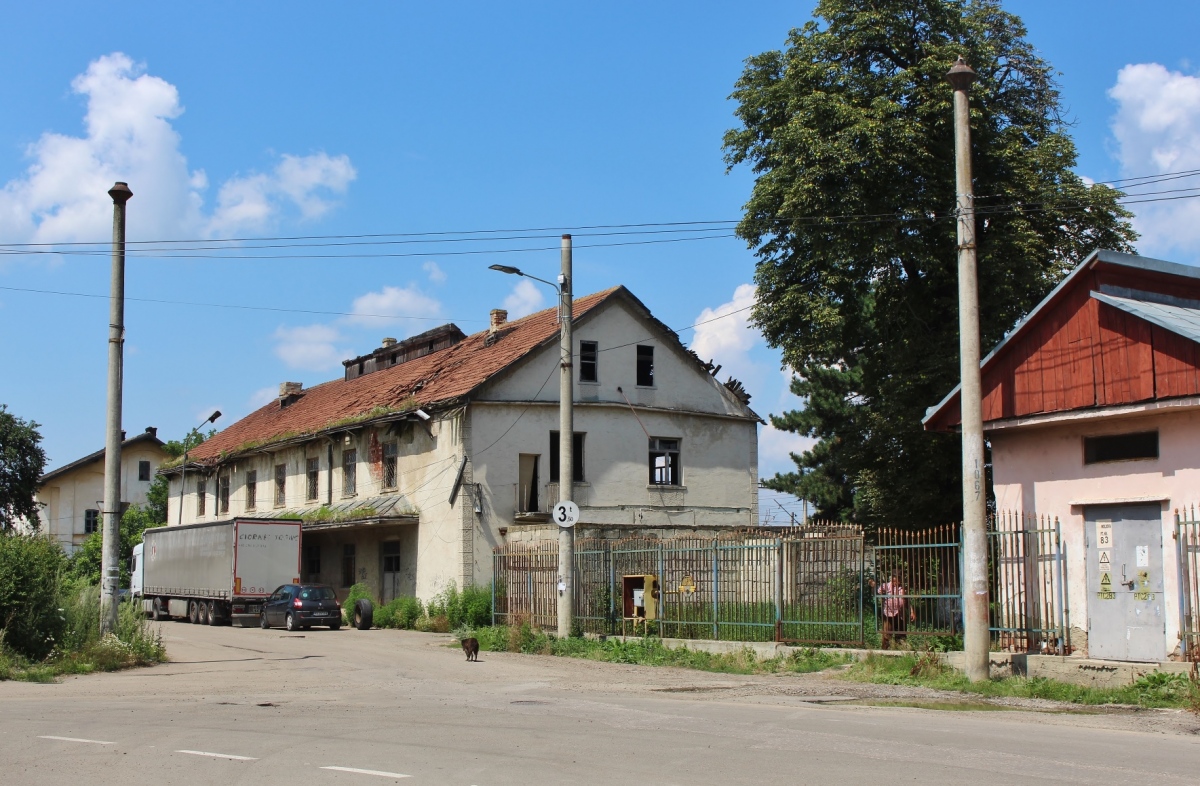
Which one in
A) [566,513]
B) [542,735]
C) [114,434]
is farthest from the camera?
[566,513]

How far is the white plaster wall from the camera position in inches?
612

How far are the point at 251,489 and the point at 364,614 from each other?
1479 cm

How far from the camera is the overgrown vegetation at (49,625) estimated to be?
1908cm

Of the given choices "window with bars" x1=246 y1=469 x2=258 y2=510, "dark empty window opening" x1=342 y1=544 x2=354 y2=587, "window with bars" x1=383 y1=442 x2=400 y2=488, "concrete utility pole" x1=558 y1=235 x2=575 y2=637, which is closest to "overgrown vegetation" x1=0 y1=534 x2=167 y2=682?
Answer: "concrete utility pole" x1=558 y1=235 x2=575 y2=637

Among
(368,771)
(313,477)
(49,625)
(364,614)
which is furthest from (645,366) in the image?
(368,771)

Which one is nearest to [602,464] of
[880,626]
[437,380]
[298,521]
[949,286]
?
[437,380]

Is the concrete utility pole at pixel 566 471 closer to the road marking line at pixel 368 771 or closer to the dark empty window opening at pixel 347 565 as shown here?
the road marking line at pixel 368 771

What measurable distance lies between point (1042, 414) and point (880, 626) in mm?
4468

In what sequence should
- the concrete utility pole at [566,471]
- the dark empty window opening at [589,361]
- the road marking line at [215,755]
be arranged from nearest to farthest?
1. the road marking line at [215,755]
2. the concrete utility pole at [566,471]
3. the dark empty window opening at [589,361]

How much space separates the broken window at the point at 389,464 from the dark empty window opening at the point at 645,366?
26.9ft

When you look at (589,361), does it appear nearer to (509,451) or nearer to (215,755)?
(509,451)

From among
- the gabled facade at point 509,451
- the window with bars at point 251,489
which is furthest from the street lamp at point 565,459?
the window with bars at point 251,489

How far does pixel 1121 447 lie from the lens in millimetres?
16547

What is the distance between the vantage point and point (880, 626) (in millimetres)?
19266
